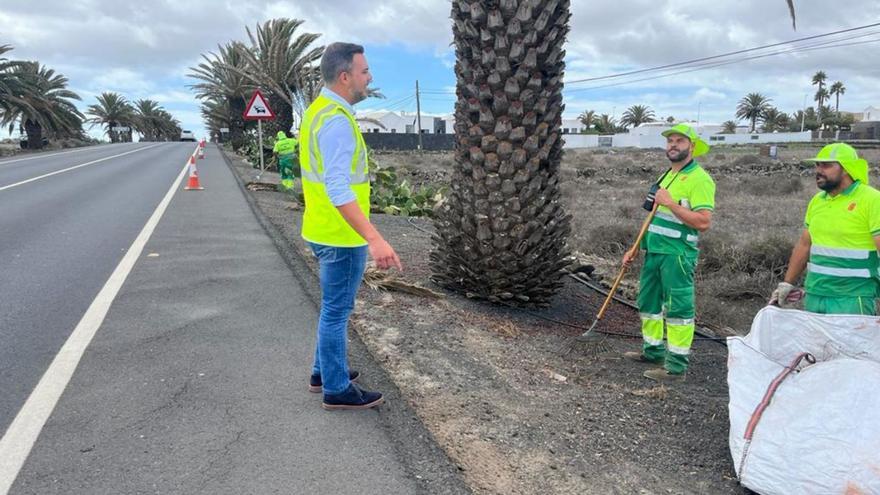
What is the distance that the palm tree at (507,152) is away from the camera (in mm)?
5801

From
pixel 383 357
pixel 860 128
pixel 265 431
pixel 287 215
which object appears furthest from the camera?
pixel 860 128

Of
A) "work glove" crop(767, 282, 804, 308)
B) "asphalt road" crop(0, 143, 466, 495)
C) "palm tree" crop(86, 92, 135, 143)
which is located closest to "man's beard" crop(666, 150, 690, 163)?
"work glove" crop(767, 282, 804, 308)

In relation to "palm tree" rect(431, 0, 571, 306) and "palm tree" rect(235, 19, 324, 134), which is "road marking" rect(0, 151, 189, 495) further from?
"palm tree" rect(235, 19, 324, 134)

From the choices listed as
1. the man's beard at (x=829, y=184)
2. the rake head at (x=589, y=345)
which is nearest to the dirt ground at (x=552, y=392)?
the rake head at (x=589, y=345)

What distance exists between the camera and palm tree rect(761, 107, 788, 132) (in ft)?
323

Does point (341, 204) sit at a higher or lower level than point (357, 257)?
higher

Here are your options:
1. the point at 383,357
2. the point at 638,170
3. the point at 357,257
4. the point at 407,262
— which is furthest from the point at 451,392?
the point at 638,170

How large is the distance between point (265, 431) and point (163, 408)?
69 centimetres

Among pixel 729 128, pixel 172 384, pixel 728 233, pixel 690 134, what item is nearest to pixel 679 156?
pixel 690 134

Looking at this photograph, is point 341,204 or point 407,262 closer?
point 341,204

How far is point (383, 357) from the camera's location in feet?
14.9

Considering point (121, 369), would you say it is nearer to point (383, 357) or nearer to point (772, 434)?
point (383, 357)

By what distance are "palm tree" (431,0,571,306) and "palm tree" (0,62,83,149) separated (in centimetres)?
3387

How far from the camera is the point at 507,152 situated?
19.7 feet
